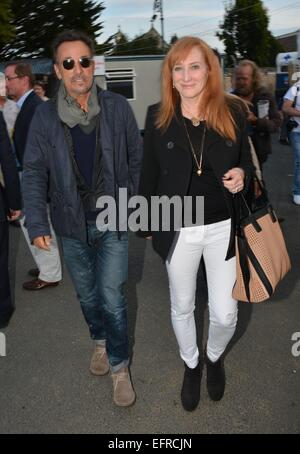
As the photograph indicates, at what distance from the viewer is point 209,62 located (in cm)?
218

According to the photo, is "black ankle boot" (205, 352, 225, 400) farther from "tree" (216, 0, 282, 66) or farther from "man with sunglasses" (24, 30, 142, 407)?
"tree" (216, 0, 282, 66)

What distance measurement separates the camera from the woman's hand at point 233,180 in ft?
6.93

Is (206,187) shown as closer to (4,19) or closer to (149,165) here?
(149,165)

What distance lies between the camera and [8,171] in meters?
3.46

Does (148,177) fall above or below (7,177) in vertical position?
above

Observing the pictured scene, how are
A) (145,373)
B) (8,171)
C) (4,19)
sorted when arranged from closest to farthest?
(145,373) → (8,171) → (4,19)

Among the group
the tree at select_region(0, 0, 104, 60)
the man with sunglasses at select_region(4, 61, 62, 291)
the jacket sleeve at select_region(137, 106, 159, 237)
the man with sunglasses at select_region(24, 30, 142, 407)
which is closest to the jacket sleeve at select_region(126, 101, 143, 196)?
the man with sunglasses at select_region(24, 30, 142, 407)

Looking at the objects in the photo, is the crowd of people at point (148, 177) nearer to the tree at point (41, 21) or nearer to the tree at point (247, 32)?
the tree at point (41, 21)

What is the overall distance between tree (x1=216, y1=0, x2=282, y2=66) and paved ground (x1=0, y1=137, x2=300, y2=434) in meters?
48.4

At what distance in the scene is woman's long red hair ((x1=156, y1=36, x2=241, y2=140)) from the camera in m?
2.15

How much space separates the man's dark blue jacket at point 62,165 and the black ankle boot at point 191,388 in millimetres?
986

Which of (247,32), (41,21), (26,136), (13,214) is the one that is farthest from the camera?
(247,32)

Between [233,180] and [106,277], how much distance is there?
2.90ft

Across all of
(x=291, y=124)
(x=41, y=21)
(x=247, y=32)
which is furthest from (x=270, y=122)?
(x=247, y=32)
